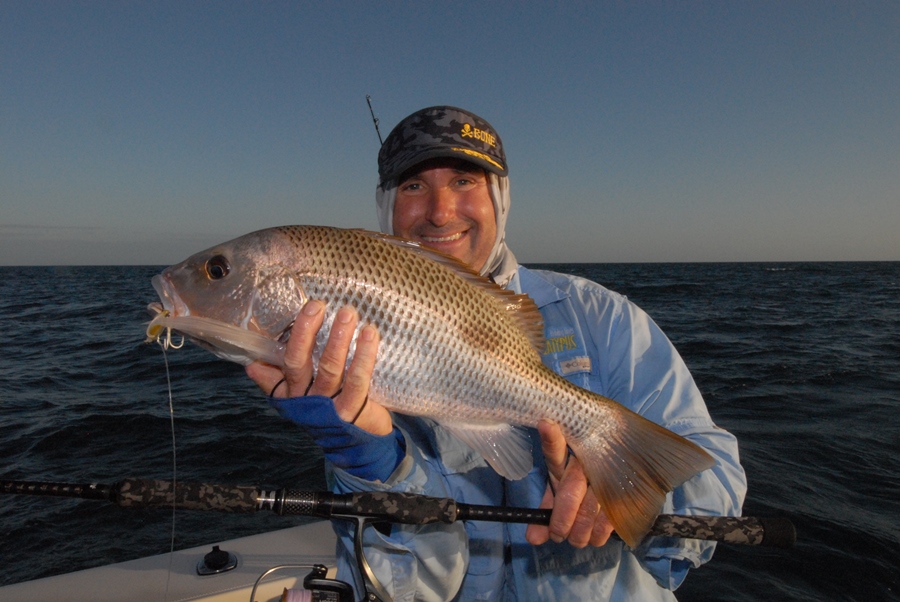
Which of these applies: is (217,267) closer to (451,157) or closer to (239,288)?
(239,288)

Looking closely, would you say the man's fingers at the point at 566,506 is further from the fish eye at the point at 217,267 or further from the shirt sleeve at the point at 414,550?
the fish eye at the point at 217,267

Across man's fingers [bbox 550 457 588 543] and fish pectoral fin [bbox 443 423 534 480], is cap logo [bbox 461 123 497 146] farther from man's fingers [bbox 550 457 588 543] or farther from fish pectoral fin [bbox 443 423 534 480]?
man's fingers [bbox 550 457 588 543]

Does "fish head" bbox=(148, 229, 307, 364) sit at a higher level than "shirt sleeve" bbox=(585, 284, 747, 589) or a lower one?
higher

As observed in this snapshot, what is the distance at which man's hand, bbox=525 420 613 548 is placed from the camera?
2.33 meters

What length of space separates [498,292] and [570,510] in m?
1.04

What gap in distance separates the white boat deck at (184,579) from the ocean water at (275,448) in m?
2.40

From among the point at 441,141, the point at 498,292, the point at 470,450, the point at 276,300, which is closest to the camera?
the point at 276,300

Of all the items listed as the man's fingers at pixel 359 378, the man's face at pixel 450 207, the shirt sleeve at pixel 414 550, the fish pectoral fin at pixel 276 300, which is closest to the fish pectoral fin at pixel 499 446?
the shirt sleeve at pixel 414 550

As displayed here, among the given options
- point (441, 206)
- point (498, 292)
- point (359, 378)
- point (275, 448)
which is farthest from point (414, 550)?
point (275, 448)

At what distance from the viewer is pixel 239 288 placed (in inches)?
94.9

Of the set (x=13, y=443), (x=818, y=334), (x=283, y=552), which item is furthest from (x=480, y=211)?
(x=818, y=334)

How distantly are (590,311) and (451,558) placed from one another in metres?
1.54

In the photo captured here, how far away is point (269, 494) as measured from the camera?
2264mm

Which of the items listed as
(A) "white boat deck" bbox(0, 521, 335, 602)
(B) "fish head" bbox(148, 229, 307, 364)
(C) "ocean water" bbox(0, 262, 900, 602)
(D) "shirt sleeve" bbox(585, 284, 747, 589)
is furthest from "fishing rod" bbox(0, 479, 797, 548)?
(C) "ocean water" bbox(0, 262, 900, 602)
